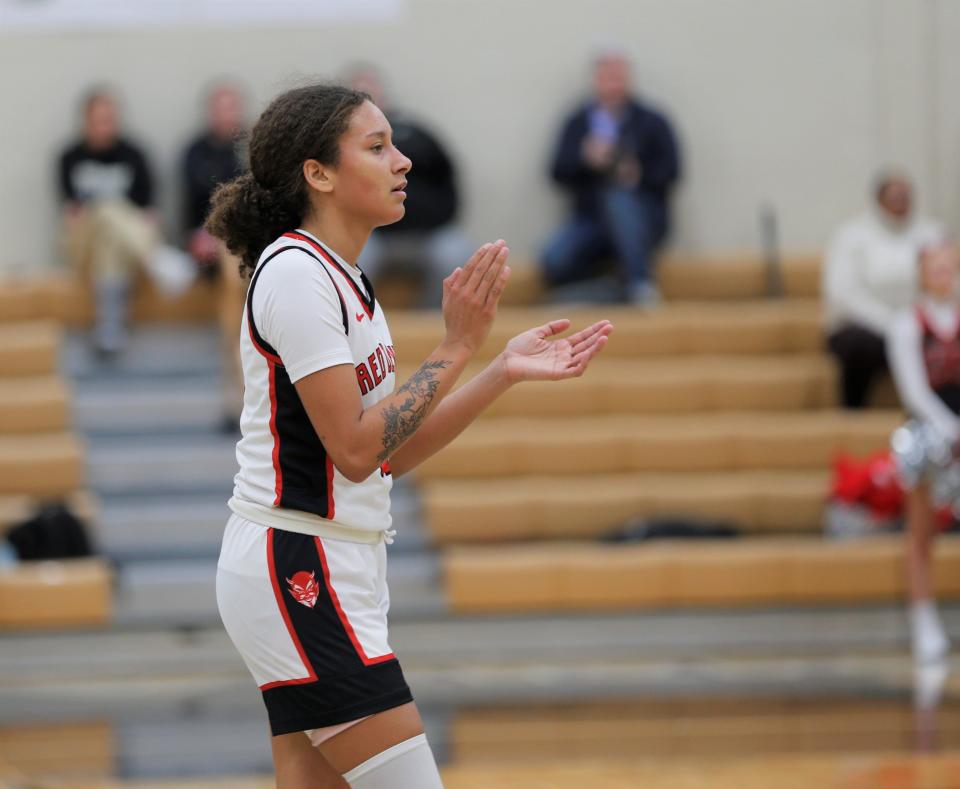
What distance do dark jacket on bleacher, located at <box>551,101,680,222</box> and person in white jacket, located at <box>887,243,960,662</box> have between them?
261cm

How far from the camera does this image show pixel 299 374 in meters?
2.32

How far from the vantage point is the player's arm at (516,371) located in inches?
94.9

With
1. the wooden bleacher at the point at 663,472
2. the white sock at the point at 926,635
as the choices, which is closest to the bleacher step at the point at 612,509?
the wooden bleacher at the point at 663,472

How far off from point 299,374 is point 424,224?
247 inches

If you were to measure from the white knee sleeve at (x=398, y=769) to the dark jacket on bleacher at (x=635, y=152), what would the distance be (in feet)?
21.6

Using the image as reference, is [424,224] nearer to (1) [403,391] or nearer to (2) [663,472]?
(2) [663,472]

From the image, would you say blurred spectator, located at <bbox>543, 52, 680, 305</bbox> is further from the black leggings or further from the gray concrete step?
the gray concrete step

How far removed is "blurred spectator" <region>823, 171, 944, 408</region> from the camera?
24.6 ft

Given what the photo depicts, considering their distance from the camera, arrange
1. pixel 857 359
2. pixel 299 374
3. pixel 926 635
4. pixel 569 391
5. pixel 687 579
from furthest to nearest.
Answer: pixel 569 391 → pixel 857 359 → pixel 687 579 → pixel 926 635 → pixel 299 374

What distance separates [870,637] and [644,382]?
1823mm

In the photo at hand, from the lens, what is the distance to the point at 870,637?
639 centimetres

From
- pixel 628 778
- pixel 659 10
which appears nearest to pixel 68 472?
pixel 628 778

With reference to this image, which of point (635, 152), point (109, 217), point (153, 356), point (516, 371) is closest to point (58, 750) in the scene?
point (516, 371)

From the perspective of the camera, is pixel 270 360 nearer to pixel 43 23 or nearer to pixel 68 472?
pixel 68 472
